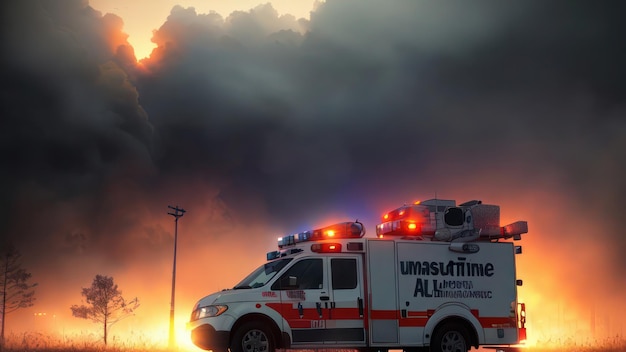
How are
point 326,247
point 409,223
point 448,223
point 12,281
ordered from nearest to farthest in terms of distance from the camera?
point 326,247
point 409,223
point 448,223
point 12,281

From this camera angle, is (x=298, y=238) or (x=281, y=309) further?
(x=298, y=238)

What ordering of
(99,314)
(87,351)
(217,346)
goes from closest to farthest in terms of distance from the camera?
(217,346)
(87,351)
(99,314)

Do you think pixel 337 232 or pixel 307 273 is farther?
pixel 337 232

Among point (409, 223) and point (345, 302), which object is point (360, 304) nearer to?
point (345, 302)

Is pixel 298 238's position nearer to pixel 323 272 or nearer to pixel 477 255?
pixel 323 272

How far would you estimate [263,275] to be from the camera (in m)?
15.0

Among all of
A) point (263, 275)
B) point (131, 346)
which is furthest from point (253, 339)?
point (131, 346)

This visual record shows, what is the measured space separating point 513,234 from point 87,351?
11280 millimetres

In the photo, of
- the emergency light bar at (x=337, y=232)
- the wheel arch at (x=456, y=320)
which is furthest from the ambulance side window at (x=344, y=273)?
the wheel arch at (x=456, y=320)

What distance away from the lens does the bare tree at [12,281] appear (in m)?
62.4

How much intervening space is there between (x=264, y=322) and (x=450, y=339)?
4.41 meters

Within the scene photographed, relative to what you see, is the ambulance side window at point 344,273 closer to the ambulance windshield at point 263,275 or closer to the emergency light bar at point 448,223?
the ambulance windshield at point 263,275

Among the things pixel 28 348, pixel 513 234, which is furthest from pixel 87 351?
pixel 513 234

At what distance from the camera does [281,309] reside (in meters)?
14.3
